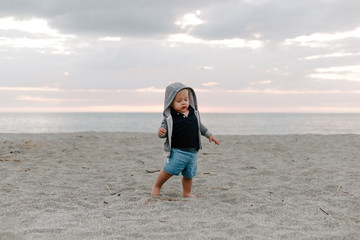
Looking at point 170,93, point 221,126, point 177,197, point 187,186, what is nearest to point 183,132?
point 170,93

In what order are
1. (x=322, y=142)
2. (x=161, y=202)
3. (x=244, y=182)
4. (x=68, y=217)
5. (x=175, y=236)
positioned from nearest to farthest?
(x=175, y=236) → (x=68, y=217) → (x=161, y=202) → (x=244, y=182) → (x=322, y=142)

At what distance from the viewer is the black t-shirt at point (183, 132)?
4410mm

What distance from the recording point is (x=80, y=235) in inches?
126

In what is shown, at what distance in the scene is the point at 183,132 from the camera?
4.42 m

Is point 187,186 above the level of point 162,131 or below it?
below

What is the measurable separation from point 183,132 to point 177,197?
0.94 m

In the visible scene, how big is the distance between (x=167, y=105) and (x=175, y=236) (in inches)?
69.2

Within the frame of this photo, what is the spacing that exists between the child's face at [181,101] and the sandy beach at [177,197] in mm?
1173

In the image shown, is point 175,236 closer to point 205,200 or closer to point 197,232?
point 197,232

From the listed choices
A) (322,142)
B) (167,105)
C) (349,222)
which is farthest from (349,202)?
(322,142)

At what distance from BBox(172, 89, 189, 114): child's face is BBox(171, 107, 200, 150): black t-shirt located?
0.32ft

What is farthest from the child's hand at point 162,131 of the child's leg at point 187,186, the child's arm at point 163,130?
the child's leg at point 187,186

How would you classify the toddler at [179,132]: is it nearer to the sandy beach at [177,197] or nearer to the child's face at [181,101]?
the child's face at [181,101]

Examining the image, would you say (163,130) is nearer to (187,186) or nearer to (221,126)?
(187,186)
